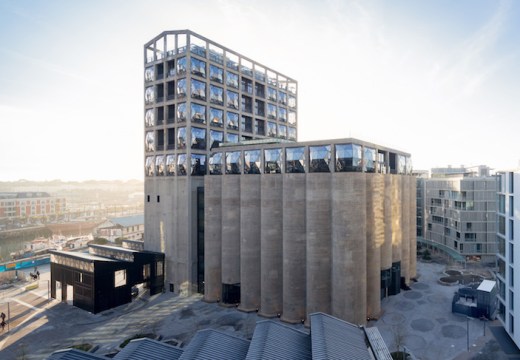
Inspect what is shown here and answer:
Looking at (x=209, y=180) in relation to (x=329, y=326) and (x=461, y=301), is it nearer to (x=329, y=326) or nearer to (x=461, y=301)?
(x=329, y=326)

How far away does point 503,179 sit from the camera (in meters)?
33.1

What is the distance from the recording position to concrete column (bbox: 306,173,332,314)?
35.4 meters

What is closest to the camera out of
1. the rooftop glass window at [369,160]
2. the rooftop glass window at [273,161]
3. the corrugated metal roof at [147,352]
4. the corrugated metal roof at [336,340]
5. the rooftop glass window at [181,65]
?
the corrugated metal roof at [336,340]

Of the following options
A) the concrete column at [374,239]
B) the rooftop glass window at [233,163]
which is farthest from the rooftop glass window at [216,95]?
the concrete column at [374,239]

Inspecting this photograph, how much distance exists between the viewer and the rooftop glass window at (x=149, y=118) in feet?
174

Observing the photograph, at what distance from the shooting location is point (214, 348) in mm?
22500

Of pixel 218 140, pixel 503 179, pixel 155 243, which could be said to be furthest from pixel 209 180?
pixel 503 179

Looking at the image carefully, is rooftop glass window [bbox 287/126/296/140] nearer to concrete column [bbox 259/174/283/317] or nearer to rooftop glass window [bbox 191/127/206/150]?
rooftop glass window [bbox 191/127/206/150]

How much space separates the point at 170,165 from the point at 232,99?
55.0 feet

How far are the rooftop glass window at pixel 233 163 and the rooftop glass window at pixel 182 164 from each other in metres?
8.03

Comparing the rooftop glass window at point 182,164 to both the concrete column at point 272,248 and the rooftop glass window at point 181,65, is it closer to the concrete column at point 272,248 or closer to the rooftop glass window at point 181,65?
the rooftop glass window at point 181,65

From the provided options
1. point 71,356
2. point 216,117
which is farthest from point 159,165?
point 71,356

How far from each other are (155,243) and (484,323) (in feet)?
158

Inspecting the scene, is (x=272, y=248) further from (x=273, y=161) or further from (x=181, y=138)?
(x=181, y=138)
